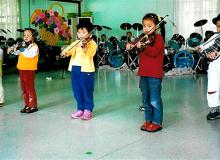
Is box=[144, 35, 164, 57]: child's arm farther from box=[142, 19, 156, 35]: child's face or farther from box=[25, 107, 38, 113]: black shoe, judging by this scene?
box=[25, 107, 38, 113]: black shoe

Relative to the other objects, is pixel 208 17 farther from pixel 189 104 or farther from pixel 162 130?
pixel 162 130

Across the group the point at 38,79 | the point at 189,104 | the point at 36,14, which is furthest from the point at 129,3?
the point at 189,104

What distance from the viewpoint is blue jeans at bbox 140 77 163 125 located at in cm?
358

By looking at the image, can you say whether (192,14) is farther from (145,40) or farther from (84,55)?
(145,40)

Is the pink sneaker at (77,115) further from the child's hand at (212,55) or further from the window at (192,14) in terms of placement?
the window at (192,14)

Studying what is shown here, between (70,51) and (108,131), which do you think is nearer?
(108,131)

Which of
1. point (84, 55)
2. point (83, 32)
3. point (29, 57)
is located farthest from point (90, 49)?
point (29, 57)

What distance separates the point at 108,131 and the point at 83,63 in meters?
0.92

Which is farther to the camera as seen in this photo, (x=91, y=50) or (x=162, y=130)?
(x=91, y=50)

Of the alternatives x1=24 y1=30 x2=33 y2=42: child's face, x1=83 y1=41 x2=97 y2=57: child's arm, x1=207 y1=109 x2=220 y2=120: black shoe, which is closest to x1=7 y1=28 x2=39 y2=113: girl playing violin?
x1=24 y1=30 x2=33 y2=42: child's face

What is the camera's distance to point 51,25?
10914mm

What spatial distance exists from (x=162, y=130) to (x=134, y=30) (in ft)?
24.2

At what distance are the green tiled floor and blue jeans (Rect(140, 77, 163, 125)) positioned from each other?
18 cm

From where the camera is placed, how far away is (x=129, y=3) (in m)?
11.1
